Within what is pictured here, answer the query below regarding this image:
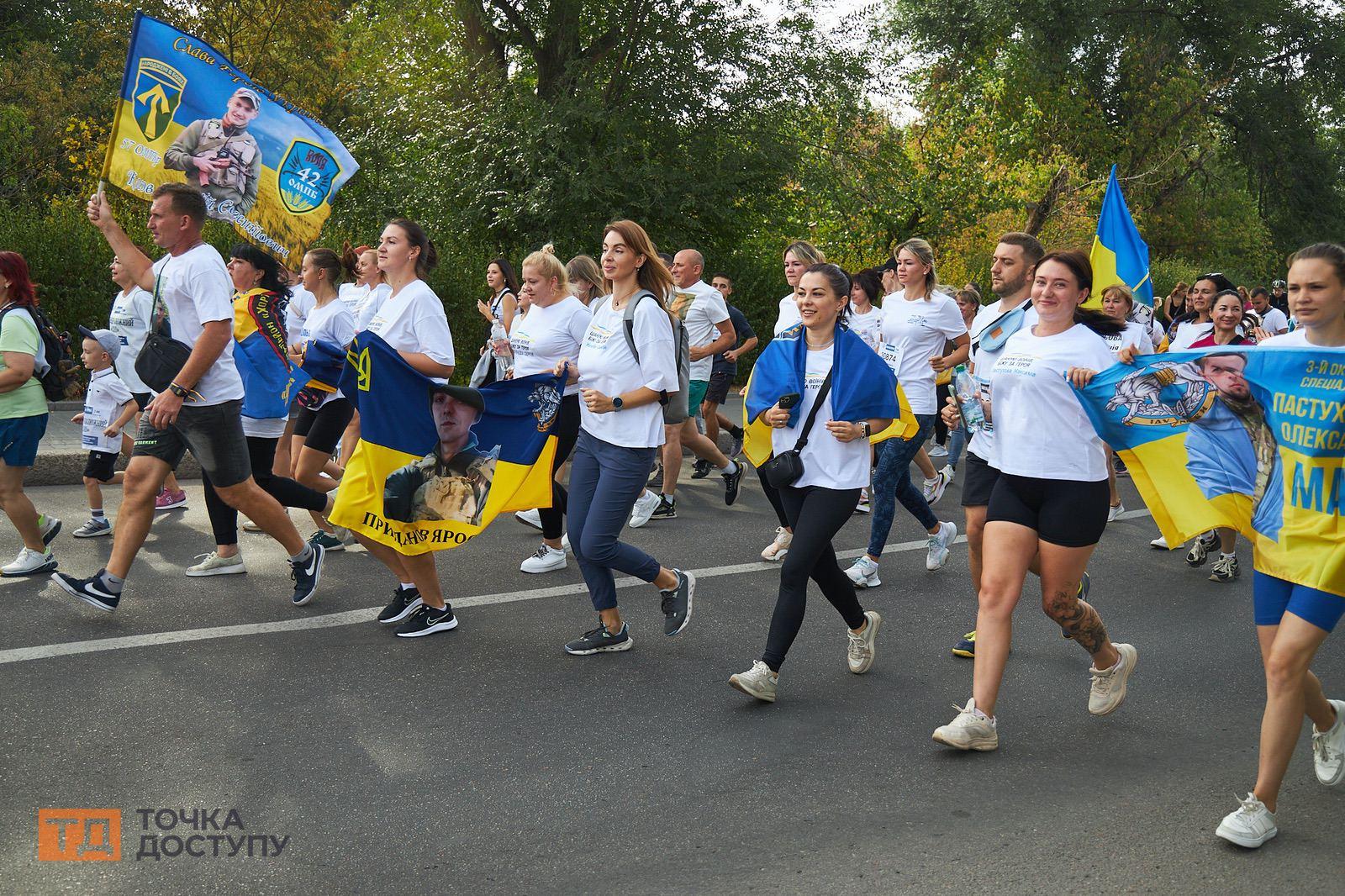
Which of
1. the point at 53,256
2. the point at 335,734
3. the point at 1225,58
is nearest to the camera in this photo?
the point at 335,734

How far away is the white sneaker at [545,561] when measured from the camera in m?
7.36

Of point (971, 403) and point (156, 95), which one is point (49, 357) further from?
point (971, 403)

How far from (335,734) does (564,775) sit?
0.94 m

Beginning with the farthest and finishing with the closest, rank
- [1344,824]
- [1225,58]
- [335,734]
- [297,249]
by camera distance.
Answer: [1225,58]
[297,249]
[335,734]
[1344,824]

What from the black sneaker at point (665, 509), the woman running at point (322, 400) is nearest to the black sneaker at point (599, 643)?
the woman running at point (322, 400)

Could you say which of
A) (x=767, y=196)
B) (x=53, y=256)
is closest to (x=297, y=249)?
(x=53, y=256)

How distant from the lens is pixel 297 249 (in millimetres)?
7141

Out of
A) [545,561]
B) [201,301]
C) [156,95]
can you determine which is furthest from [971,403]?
[156,95]

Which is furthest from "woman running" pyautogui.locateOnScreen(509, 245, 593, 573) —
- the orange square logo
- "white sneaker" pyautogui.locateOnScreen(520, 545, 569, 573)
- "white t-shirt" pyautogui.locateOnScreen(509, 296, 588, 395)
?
the orange square logo

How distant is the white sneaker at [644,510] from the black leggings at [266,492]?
252 centimetres

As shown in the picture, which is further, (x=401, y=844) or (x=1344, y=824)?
(x=1344, y=824)

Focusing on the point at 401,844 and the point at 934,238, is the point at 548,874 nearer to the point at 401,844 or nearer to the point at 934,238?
the point at 401,844

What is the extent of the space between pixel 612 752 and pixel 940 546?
3711mm

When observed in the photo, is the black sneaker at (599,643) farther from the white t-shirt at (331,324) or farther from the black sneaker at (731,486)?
the black sneaker at (731,486)
